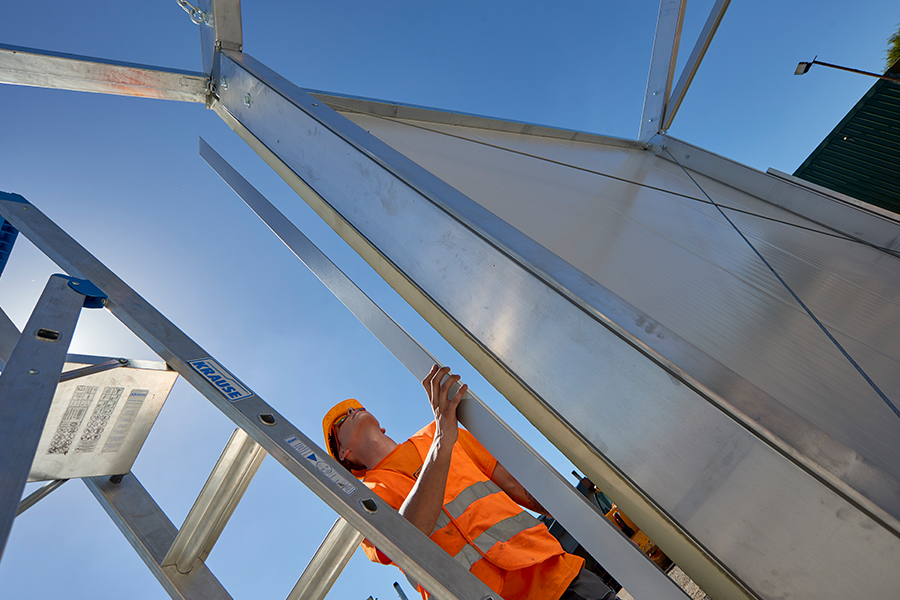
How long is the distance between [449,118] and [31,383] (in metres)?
2.85

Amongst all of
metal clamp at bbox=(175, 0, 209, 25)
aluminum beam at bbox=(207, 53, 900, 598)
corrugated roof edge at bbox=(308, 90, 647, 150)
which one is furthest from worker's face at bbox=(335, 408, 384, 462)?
metal clamp at bbox=(175, 0, 209, 25)

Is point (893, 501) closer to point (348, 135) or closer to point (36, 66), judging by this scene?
point (348, 135)

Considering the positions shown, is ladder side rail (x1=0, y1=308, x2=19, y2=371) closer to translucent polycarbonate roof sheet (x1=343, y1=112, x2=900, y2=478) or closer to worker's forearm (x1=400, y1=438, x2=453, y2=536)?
worker's forearm (x1=400, y1=438, x2=453, y2=536)

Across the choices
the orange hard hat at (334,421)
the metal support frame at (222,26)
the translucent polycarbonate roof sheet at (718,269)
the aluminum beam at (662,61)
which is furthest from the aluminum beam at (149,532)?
the aluminum beam at (662,61)

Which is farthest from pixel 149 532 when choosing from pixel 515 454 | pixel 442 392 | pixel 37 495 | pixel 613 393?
pixel 613 393

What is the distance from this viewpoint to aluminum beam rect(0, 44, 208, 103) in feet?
6.18

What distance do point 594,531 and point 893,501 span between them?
562 mm

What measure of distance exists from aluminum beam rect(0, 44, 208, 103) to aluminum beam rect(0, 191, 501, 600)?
0.87m

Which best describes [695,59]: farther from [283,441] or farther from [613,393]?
[283,441]

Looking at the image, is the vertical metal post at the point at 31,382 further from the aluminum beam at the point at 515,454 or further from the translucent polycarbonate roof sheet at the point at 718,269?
the translucent polycarbonate roof sheet at the point at 718,269

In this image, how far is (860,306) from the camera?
1.59 metres

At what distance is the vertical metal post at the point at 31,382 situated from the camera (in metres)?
0.77

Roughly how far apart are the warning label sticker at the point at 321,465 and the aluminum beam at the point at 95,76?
77.3 inches

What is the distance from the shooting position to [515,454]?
1.14 metres
